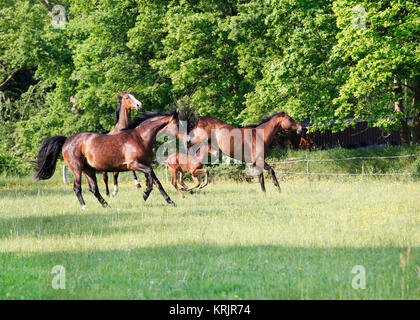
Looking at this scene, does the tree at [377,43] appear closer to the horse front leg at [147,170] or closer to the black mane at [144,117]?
the black mane at [144,117]

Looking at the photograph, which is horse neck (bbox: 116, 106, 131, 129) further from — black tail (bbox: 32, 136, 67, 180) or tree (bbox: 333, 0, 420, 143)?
tree (bbox: 333, 0, 420, 143)

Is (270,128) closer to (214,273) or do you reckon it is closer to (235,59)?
(235,59)

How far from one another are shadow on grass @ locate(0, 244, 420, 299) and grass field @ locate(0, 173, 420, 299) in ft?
0.05

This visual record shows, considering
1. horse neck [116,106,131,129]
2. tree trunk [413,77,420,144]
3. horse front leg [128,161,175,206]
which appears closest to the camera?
horse front leg [128,161,175,206]

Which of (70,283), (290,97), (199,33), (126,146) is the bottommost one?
(70,283)

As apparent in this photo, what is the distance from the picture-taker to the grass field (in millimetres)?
5355

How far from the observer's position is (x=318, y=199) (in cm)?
1345

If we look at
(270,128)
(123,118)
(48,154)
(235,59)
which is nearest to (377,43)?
(270,128)

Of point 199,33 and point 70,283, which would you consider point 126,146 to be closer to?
point 70,283

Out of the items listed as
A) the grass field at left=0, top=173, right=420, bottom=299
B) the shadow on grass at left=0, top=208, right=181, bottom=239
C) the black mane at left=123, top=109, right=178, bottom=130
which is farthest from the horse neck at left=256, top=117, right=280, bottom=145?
the shadow on grass at left=0, top=208, right=181, bottom=239

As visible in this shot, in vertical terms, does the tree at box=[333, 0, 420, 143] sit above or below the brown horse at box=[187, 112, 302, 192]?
above

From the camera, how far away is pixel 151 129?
12.6 metres

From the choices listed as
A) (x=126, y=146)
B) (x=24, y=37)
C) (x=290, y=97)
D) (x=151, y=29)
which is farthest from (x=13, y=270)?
(x=24, y=37)

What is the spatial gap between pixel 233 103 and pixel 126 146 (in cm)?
1284
